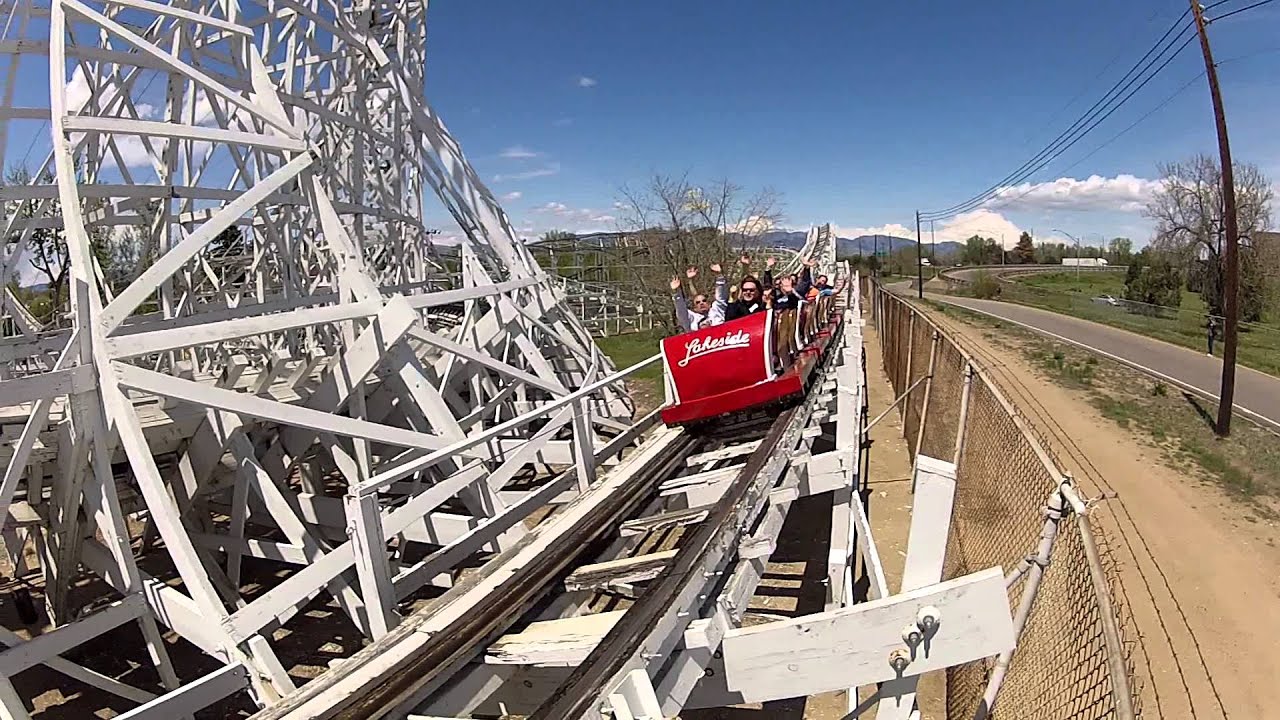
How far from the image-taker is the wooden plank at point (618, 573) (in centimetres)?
495

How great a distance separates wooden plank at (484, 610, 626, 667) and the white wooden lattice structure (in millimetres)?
1536

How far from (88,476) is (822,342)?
1043cm

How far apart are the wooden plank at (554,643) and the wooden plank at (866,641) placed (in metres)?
0.89

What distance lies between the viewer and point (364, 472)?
31.9 feet

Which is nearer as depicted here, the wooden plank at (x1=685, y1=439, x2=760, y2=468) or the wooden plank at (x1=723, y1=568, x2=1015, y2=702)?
the wooden plank at (x1=723, y1=568, x2=1015, y2=702)

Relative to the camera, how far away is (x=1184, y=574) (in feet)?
34.1

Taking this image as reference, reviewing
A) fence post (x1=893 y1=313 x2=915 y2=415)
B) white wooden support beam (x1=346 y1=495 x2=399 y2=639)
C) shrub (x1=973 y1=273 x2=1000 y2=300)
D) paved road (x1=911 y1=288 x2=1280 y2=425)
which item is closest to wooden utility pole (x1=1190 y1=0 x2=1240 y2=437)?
paved road (x1=911 y1=288 x2=1280 y2=425)

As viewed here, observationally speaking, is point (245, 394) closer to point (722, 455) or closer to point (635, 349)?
point (722, 455)

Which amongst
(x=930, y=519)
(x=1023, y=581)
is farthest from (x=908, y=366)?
(x=930, y=519)

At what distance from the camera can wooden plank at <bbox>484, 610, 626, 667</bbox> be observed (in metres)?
3.94

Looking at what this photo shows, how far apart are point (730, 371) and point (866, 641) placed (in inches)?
244

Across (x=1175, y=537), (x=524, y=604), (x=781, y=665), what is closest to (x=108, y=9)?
(x=524, y=604)

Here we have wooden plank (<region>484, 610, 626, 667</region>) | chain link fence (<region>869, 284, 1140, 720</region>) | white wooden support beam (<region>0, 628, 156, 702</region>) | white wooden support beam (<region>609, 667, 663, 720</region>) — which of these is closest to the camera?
white wooden support beam (<region>609, 667, 663, 720</region>)

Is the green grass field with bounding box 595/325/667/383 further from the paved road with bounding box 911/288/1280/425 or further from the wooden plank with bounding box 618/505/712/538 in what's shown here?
the wooden plank with bounding box 618/505/712/538
